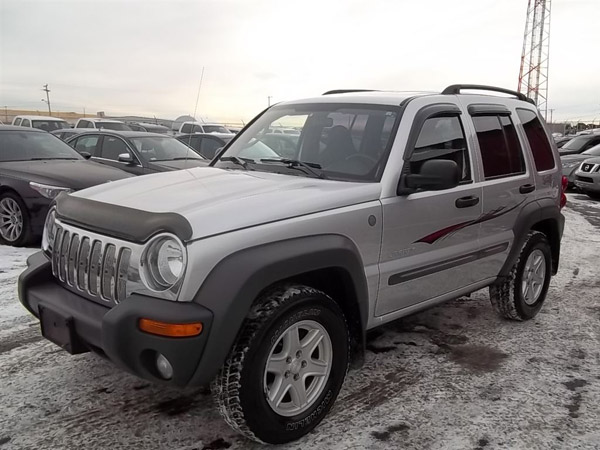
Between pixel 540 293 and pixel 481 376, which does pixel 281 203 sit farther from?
pixel 540 293

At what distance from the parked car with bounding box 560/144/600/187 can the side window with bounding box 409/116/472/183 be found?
12.7 metres

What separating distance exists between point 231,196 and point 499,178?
232 centimetres

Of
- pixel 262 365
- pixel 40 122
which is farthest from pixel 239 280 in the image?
pixel 40 122

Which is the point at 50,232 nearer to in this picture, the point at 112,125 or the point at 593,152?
the point at 593,152

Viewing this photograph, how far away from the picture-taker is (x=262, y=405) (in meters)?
2.67

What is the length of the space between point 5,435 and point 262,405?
4.61 ft

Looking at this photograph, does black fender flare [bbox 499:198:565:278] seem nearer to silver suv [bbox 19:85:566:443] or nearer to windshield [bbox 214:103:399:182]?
silver suv [bbox 19:85:566:443]

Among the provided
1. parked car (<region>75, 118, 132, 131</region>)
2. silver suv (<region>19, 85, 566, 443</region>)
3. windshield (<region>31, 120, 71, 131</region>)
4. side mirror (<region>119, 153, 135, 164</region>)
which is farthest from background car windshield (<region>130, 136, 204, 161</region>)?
windshield (<region>31, 120, 71, 131</region>)

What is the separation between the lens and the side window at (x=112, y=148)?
9280 mm

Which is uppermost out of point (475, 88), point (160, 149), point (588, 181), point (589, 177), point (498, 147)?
point (475, 88)

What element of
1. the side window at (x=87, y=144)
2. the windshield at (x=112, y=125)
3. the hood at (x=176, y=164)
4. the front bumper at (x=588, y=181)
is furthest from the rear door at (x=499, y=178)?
the windshield at (x=112, y=125)

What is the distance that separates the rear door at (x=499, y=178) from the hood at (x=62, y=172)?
15.5ft

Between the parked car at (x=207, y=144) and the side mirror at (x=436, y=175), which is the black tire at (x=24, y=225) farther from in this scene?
the parked car at (x=207, y=144)

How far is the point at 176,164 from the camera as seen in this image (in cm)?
909
